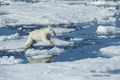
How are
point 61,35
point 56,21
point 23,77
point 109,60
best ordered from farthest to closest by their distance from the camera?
point 56,21, point 61,35, point 109,60, point 23,77

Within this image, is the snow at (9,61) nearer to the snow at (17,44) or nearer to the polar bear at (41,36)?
the snow at (17,44)

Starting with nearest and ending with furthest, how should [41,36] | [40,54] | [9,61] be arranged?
1. [9,61]
2. [40,54]
3. [41,36]

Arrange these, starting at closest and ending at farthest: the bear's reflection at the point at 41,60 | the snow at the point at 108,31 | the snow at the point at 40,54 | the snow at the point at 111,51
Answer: the bear's reflection at the point at 41,60
the snow at the point at 40,54
the snow at the point at 111,51
the snow at the point at 108,31

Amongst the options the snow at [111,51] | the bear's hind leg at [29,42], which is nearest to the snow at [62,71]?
the snow at [111,51]

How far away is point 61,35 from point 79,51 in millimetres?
3234

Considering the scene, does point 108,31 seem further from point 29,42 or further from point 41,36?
point 29,42

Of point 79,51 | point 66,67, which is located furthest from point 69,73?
point 79,51

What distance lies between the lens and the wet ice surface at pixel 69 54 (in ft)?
18.4

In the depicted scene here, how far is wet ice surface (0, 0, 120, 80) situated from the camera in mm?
5613

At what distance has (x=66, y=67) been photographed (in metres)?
5.88

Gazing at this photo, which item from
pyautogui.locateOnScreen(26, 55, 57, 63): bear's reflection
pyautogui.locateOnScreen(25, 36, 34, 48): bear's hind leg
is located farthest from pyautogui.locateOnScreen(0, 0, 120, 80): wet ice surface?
pyautogui.locateOnScreen(25, 36, 34, 48): bear's hind leg

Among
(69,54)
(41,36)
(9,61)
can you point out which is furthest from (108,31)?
(9,61)

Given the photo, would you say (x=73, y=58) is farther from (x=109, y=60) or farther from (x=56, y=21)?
(x=56, y=21)

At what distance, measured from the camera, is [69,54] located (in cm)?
785
